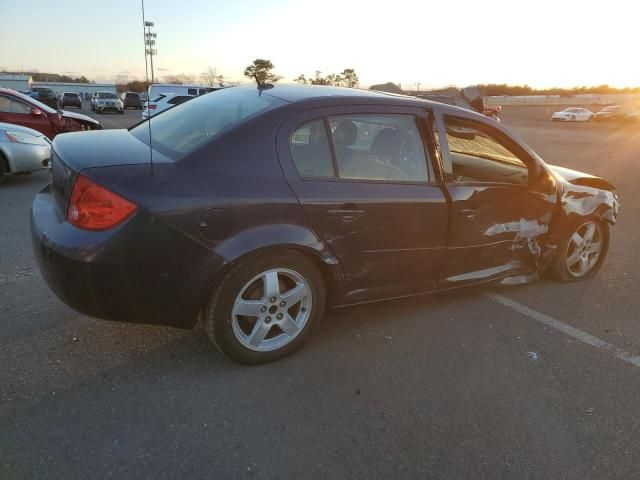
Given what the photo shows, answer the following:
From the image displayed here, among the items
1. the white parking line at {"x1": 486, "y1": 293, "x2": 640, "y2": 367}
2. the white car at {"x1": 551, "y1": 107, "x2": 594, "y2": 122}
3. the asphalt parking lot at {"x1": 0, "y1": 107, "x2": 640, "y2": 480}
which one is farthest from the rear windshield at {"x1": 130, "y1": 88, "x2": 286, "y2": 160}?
the white car at {"x1": 551, "y1": 107, "x2": 594, "y2": 122}

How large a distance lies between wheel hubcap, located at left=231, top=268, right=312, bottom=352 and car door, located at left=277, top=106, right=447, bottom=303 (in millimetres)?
317

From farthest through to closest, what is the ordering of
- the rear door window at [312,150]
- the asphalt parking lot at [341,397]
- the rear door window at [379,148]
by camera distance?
the rear door window at [379,148] → the rear door window at [312,150] → the asphalt parking lot at [341,397]

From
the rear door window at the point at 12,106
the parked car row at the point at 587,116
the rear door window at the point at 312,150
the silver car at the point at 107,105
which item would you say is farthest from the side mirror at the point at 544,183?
the parked car row at the point at 587,116

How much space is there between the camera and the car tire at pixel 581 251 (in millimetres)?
4293

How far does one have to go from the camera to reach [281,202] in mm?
2709

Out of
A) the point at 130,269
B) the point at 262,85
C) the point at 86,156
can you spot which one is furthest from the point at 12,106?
the point at 130,269

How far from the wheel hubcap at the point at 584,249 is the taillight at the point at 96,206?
3.71m

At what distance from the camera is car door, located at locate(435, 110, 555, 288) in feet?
11.2

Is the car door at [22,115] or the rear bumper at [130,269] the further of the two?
the car door at [22,115]

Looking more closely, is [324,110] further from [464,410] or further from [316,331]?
[464,410]

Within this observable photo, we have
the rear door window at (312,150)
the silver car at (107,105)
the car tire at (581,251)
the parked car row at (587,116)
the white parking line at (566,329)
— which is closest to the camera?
the rear door window at (312,150)

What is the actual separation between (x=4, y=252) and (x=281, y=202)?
3.39 m

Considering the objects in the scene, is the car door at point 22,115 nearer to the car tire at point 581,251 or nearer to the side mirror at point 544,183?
the side mirror at point 544,183

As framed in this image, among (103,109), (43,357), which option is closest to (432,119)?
(43,357)
